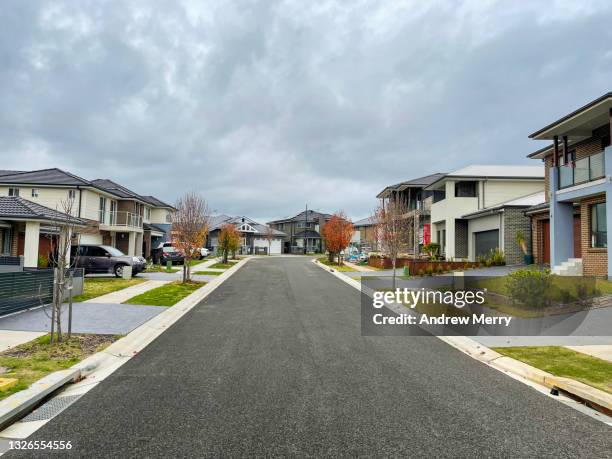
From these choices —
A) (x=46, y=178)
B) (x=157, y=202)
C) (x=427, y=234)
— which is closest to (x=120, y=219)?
(x=46, y=178)

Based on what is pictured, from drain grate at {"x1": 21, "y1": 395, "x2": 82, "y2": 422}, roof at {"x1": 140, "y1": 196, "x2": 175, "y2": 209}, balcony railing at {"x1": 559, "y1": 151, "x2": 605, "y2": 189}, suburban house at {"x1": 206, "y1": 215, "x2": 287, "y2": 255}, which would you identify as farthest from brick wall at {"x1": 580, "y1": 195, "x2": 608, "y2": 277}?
suburban house at {"x1": 206, "y1": 215, "x2": 287, "y2": 255}

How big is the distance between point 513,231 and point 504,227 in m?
0.56

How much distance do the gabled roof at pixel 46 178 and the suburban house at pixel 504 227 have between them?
27.8 meters

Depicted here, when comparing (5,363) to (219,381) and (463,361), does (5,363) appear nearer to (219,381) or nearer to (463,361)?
(219,381)

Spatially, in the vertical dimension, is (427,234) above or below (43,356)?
above

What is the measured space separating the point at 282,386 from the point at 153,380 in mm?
1929

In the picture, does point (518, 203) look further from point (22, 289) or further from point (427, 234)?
point (22, 289)

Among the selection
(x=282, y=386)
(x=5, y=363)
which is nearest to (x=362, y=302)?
(x=282, y=386)

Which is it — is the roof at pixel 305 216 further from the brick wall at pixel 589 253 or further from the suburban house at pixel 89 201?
the brick wall at pixel 589 253

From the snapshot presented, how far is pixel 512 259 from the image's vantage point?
24719mm

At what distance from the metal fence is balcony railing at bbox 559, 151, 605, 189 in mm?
18435

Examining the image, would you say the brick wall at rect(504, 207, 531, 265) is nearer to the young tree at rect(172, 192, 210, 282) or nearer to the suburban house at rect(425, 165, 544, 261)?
the suburban house at rect(425, 165, 544, 261)

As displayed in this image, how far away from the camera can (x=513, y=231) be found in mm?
24500

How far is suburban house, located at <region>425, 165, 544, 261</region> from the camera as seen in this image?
29172 mm
